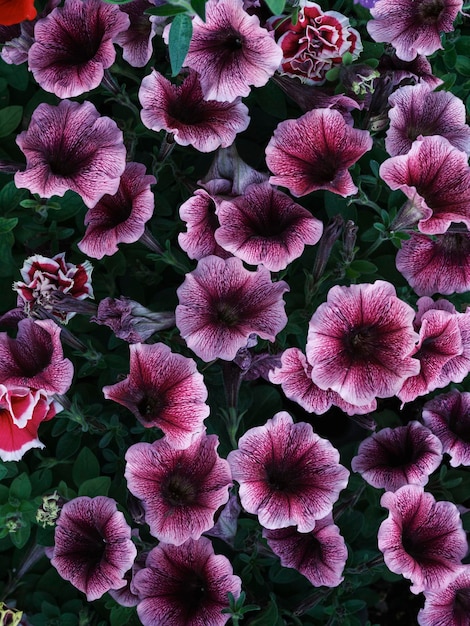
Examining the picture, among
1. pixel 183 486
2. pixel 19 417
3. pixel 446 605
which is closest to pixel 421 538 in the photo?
pixel 446 605

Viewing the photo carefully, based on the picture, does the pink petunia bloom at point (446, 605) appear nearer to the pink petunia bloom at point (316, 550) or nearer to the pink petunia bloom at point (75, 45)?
the pink petunia bloom at point (316, 550)

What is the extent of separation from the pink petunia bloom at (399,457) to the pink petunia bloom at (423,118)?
1.39ft

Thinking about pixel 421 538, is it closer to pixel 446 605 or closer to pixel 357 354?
pixel 446 605

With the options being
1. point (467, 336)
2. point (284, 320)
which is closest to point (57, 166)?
point (284, 320)

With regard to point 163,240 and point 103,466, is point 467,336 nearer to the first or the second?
point 163,240

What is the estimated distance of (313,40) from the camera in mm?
1123

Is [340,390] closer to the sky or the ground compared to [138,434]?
closer to the sky

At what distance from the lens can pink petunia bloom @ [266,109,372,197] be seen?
105 centimetres

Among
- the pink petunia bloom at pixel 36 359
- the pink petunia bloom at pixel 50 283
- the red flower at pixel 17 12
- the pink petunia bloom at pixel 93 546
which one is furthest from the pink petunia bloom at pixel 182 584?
the red flower at pixel 17 12

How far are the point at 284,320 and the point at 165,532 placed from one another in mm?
340

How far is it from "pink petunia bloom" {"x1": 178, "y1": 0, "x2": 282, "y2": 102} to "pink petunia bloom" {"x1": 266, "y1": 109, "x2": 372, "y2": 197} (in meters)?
0.08

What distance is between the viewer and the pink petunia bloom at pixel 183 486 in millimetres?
→ 1045

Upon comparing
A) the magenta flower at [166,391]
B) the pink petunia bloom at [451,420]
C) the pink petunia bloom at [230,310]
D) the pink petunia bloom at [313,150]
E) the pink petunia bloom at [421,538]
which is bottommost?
the pink petunia bloom at [421,538]

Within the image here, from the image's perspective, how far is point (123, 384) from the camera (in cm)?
105
